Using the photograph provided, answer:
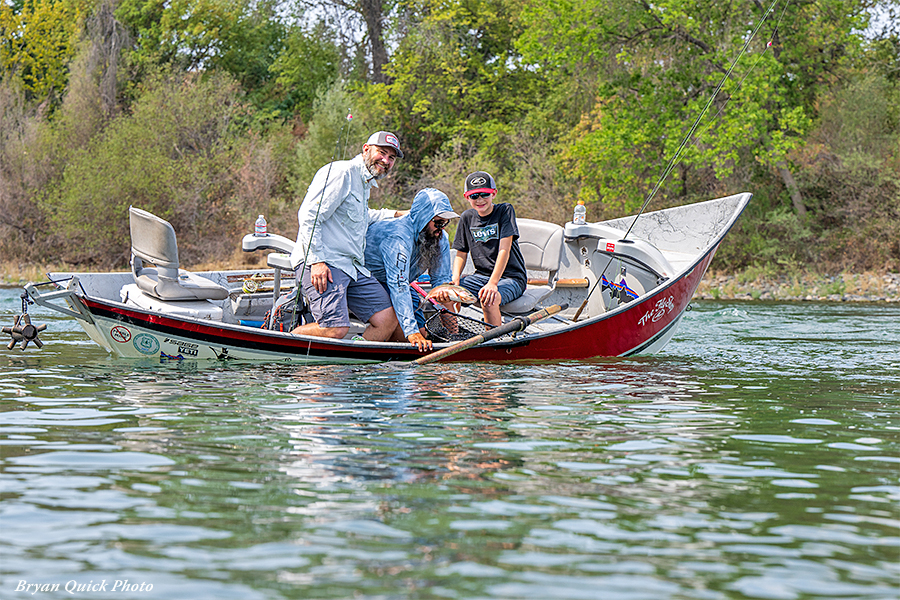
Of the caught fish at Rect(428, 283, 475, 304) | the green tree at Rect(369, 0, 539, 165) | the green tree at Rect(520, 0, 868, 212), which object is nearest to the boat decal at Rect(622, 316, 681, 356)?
the caught fish at Rect(428, 283, 475, 304)

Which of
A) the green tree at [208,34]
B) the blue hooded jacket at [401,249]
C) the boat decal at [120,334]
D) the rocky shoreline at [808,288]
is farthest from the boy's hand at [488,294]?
the green tree at [208,34]

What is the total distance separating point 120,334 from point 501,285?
123 inches

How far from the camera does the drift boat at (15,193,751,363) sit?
7.97m

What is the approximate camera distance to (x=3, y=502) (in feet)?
13.2

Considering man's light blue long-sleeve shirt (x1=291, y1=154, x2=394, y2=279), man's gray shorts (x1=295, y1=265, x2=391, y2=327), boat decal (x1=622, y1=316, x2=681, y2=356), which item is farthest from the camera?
boat decal (x1=622, y1=316, x2=681, y2=356)

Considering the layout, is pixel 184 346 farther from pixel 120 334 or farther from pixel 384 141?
pixel 384 141

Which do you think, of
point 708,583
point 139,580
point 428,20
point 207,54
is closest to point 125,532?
point 139,580

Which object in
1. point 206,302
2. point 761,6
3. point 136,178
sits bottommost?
point 206,302

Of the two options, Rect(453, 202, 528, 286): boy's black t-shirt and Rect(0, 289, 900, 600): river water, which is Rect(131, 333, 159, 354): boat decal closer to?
Rect(0, 289, 900, 600): river water

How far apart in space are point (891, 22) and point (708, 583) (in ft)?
89.5

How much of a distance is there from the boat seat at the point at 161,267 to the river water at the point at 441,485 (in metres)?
0.70

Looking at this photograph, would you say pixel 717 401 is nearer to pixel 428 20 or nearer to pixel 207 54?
pixel 428 20

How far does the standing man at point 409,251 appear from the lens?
26.3ft

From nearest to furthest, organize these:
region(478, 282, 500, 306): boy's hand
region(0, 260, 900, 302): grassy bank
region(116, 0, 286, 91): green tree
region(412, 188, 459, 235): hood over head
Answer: region(412, 188, 459, 235): hood over head
region(478, 282, 500, 306): boy's hand
region(0, 260, 900, 302): grassy bank
region(116, 0, 286, 91): green tree
